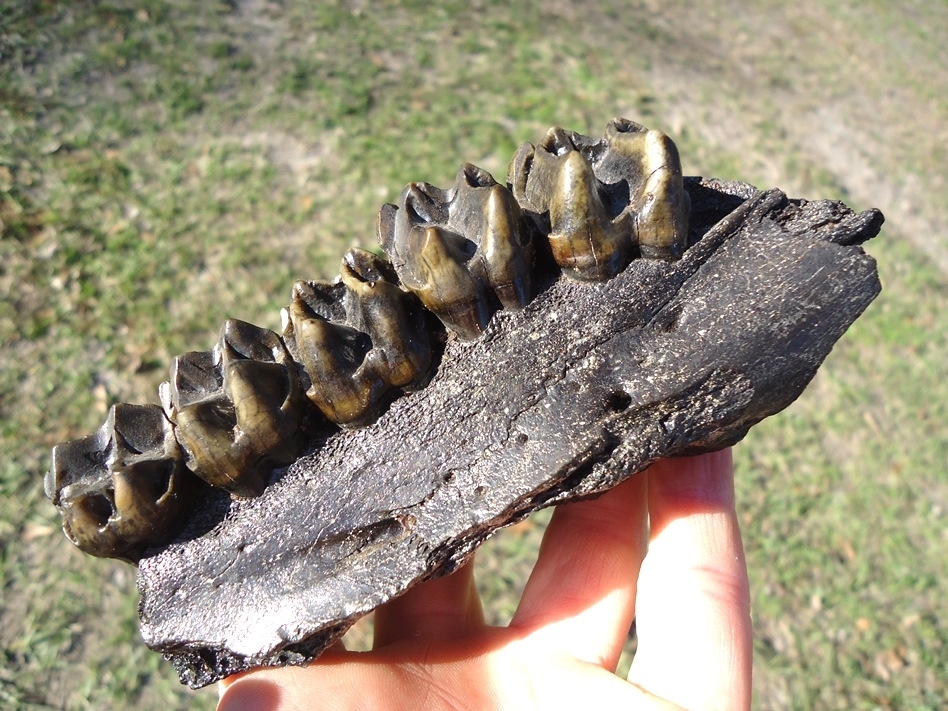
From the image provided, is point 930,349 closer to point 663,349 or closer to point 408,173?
point 408,173

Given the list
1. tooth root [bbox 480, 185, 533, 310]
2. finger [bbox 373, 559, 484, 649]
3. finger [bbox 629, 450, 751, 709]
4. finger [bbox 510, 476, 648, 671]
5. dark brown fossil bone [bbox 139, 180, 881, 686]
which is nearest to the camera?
tooth root [bbox 480, 185, 533, 310]

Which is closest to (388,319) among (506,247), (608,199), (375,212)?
(506,247)

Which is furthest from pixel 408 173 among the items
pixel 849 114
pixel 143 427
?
pixel 849 114

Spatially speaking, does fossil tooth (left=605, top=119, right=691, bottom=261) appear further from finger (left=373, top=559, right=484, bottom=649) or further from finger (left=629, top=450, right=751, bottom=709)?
finger (left=373, top=559, right=484, bottom=649)

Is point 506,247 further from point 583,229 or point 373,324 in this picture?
point 373,324

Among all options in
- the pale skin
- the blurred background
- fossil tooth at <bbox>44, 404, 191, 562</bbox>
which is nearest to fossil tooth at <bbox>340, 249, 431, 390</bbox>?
fossil tooth at <bbox>44, 404, 191, 562</bbox>

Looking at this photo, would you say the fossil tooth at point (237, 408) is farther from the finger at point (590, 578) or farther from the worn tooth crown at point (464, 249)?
the finger at point (590, 578)

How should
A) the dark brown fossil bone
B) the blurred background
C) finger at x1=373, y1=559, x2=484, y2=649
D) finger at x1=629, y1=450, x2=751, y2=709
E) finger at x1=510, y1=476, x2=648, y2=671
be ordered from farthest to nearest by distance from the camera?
the blurred background → finger at x1=373, y1=559, x2=484, y2=649 → finger at x1=510, y1=476, x2=648, y2=671 → finger at x1=629, y1=450, x2=751, y2=709 → the dark brown fossil bone
